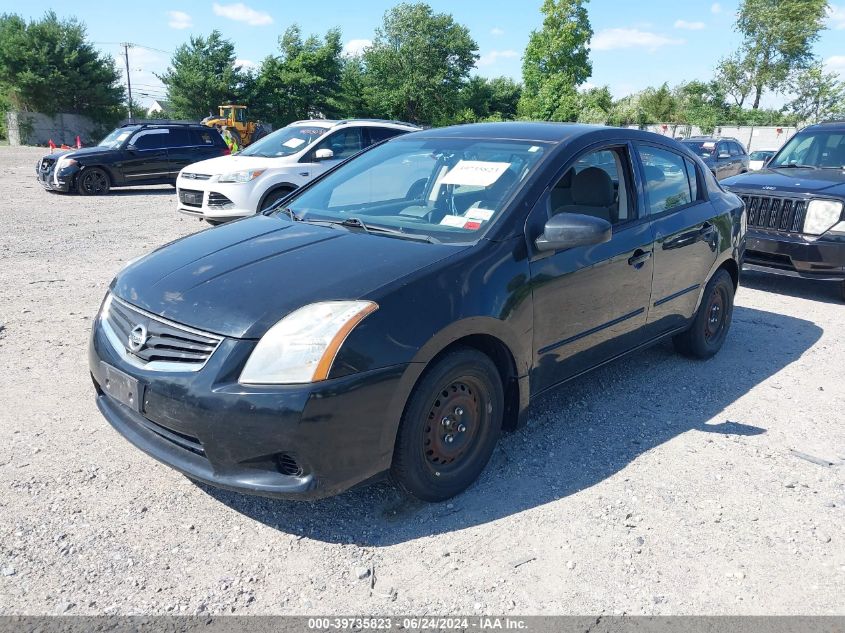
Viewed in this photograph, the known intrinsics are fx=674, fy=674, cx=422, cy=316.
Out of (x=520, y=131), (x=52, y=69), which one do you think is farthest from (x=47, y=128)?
(x=520, y=131)

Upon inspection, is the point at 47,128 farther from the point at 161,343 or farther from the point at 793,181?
the point at 161,343

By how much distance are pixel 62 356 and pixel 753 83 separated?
199 feet

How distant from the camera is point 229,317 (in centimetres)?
273

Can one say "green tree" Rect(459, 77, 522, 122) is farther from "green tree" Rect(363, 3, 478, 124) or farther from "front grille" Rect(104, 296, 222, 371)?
"front grille" Rect(104, 296, 222, 371)

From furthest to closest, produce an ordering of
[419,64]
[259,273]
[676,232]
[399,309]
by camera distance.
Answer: [419,64]
[676,232]
[259,273]
[399,309]

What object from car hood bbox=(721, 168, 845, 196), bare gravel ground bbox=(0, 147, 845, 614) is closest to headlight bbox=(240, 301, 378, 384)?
bare gravel ground bbox=(0, 147, 845, 614)

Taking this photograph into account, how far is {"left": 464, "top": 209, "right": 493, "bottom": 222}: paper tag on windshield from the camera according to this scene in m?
3.44

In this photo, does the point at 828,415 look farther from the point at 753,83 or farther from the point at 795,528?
the point at 753,83

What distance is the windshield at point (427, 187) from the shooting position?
11.6 feet

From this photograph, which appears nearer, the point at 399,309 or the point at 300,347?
the point at 300,347

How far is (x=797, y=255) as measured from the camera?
7191 millimetres

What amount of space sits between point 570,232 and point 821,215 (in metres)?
5.18

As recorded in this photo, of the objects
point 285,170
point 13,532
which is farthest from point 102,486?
point 285,170

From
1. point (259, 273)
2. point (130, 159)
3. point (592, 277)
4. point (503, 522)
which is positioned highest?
point (259, 273)
